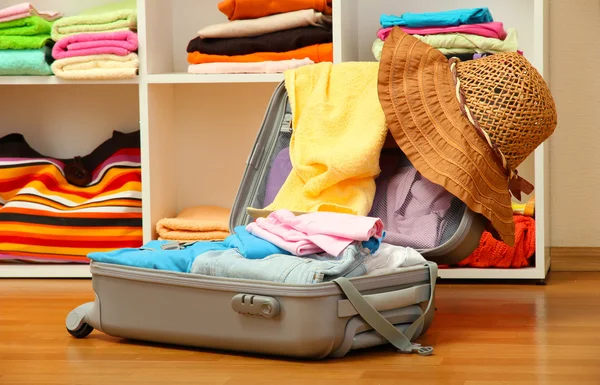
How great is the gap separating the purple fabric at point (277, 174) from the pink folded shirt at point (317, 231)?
38 cm

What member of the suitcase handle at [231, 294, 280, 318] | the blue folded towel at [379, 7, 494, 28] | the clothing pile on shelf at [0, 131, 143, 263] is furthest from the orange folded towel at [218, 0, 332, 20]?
the suitcase handle at [231, 294, 280, 318]

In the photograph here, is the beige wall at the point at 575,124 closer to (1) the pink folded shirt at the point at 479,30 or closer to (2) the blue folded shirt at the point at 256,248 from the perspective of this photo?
(1) the pink folded shirt at the point at 479,30

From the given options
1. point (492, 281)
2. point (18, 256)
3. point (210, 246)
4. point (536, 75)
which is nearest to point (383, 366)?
point (210, 246)

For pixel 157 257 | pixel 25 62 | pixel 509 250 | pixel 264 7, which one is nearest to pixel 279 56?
pixel 264 7

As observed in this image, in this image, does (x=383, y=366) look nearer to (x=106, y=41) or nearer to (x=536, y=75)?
(x=536, y=75)

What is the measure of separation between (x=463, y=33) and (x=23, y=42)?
1.22 meters

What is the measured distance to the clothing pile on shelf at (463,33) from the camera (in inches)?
96.9

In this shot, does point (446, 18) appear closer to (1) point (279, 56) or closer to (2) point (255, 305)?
(1) point (279, 56)

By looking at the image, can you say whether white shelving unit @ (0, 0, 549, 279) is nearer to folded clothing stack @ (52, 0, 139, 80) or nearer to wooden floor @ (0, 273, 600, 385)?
folded clothing stack @ (52, 0, 139, 80)

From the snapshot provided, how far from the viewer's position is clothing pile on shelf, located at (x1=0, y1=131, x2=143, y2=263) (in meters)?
2.69

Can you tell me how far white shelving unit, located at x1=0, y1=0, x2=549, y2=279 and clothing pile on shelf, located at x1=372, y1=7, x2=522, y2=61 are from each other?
0.25m

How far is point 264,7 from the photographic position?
262 cm

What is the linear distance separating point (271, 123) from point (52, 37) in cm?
79

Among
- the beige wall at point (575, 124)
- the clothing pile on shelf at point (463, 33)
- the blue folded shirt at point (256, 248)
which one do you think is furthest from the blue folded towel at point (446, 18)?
the blue folded shirt at point (256, 248)
